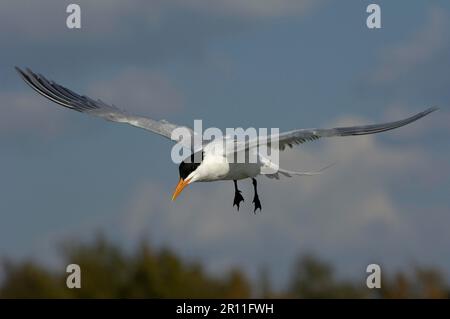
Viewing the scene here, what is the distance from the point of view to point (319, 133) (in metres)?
13.5

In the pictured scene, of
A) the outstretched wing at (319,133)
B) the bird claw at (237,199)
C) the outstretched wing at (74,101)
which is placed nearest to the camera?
the outstretched wing at (319,133)

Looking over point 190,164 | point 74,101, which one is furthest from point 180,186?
point 74,101

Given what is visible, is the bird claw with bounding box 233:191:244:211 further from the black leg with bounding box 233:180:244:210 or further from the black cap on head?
the black cap on head

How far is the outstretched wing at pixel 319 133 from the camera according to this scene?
13406 mm

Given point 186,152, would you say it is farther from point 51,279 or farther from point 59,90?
point 51,279

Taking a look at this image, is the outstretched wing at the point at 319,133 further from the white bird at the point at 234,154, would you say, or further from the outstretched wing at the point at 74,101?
the outstretched wing at the point at 74,101

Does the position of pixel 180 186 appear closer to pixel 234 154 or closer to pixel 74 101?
pixel 234 154

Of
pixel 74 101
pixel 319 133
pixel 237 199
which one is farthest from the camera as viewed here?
pixel 74 101

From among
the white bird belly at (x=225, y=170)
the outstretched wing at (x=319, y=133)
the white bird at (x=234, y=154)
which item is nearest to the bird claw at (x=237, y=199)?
the white bird at (x=234, y=154)

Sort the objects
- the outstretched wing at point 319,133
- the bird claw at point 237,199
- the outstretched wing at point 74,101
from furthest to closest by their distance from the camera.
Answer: the outstretched wing at point 74,101 < the bird claw at point 237,199 < the outstretched wing at point 319,133
